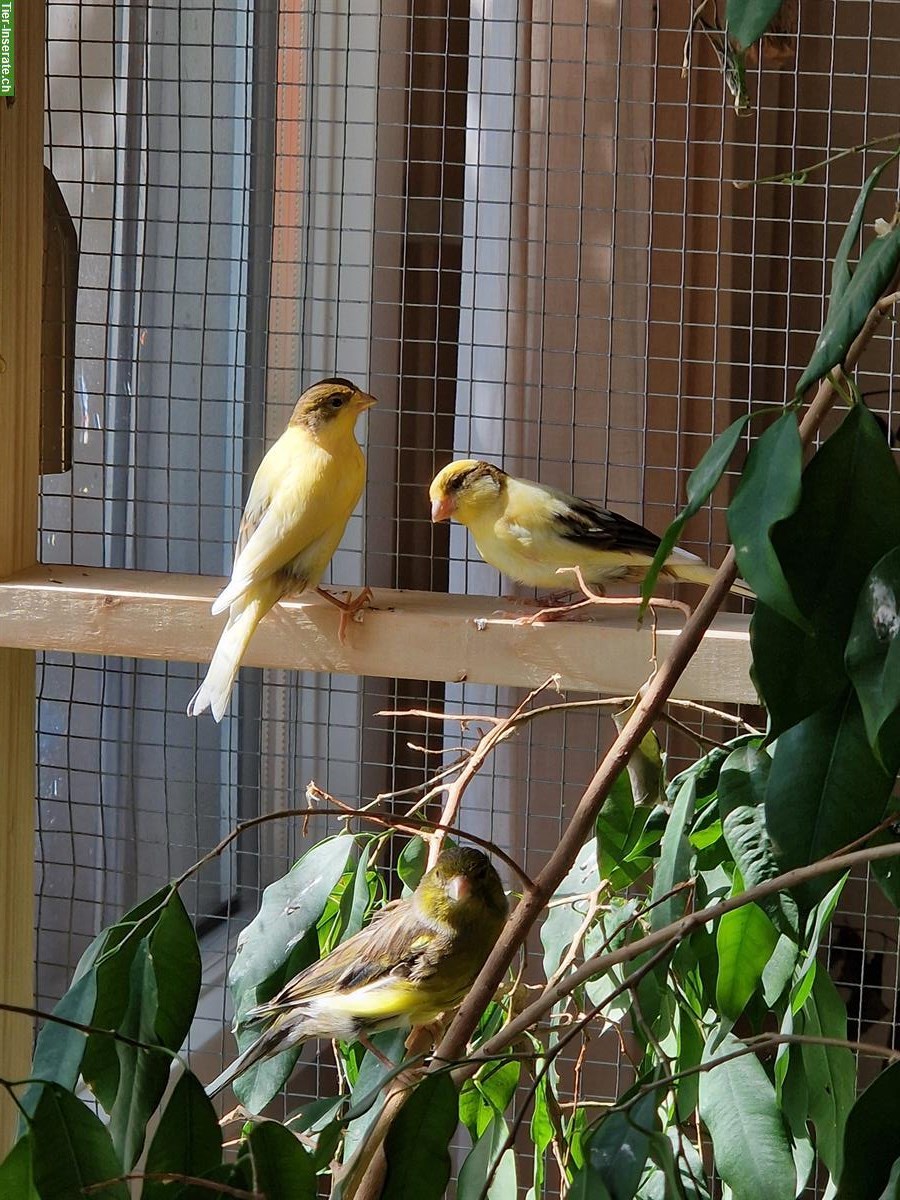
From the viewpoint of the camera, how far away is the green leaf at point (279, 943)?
646 mm

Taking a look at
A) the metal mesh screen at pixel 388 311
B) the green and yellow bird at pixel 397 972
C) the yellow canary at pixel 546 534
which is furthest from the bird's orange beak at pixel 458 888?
the metal mesh screen at pixel 388 311

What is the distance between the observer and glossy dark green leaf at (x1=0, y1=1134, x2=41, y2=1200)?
0.35 m

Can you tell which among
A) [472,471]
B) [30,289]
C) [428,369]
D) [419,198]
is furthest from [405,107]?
[30,289]

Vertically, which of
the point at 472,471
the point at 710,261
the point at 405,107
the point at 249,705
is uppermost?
the point at 405,107

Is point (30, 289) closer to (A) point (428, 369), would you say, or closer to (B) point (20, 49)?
(B) point (20, 49)

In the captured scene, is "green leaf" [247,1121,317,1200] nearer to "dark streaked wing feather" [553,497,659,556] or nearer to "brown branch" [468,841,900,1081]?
→ "brown branch" [468,841,900,1081]

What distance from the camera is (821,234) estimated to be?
145cm

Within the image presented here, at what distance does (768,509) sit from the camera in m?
0.28

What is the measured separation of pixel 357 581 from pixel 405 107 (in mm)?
489

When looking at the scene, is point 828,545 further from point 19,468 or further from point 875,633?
point 19,468

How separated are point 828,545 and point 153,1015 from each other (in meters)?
0.26

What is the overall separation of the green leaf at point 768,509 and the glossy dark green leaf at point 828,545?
3 cm

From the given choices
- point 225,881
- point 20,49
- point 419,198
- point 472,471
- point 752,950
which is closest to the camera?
point 752,950

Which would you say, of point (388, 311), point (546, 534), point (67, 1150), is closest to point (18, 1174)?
point (67, 1150)
